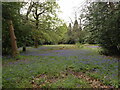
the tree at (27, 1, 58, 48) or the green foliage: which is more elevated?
the tree at (27, 1, 58, 48)

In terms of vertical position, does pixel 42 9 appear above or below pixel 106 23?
above

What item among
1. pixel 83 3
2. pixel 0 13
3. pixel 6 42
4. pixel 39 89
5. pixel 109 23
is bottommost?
pixel 39 89

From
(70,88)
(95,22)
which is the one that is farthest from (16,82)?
(95,22)

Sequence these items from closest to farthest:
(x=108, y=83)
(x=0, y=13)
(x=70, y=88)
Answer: (x=70, y=88), (x=108, y=83), (x=0, y=13)

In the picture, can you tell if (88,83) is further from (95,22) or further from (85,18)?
(85,18)

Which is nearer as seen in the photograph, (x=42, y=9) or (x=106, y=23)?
(x=106, y=23)

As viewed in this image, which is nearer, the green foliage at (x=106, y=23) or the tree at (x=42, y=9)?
the green foliage at (x=106, y=23)

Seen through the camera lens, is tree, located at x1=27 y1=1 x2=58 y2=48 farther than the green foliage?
Yes

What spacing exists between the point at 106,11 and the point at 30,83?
7.91 metres

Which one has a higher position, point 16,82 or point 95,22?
point 95,22

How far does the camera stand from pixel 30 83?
3.84m

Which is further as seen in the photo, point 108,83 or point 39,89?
point 108,83

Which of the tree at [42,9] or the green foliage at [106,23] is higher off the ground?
the tree at [42,9]

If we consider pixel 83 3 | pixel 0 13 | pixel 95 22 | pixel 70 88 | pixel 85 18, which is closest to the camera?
pixel 70 88
